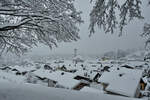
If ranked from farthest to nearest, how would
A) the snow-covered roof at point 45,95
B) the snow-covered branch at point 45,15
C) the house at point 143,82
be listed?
the house at point 143,82
the snow-covered branch at point 45,15
the snow-covered roof at point 45,95

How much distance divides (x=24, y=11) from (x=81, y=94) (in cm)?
343

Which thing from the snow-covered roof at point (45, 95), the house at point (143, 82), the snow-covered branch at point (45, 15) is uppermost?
the snow-covered branch at point (45, 15)

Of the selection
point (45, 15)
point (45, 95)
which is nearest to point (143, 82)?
point (45, 95)

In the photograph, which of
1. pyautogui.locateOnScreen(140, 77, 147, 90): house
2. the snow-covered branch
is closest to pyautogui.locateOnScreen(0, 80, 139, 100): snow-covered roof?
the snow-covered branch

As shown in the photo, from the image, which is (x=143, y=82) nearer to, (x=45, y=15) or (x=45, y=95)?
(x=45, y=95)

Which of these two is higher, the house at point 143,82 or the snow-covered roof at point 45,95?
the snow-covered roof at point 45,95

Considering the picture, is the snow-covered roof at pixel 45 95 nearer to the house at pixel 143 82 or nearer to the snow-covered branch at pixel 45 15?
the snow-covered branch at pixel 45 15

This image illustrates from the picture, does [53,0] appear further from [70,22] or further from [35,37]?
[35,37]

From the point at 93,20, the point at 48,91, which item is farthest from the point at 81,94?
the point at 93,20

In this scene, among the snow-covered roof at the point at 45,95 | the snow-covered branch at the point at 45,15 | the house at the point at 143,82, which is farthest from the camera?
the house at the point at 143,82

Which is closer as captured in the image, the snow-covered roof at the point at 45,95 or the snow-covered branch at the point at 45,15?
the snow-covered roof at the point at 45,95

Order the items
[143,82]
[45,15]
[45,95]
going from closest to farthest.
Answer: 1. [45,95]
2. [45,15]
3. [143,82]

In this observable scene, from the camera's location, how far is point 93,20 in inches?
143

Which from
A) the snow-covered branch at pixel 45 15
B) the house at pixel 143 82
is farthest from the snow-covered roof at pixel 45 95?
the house at pixel 143 82
